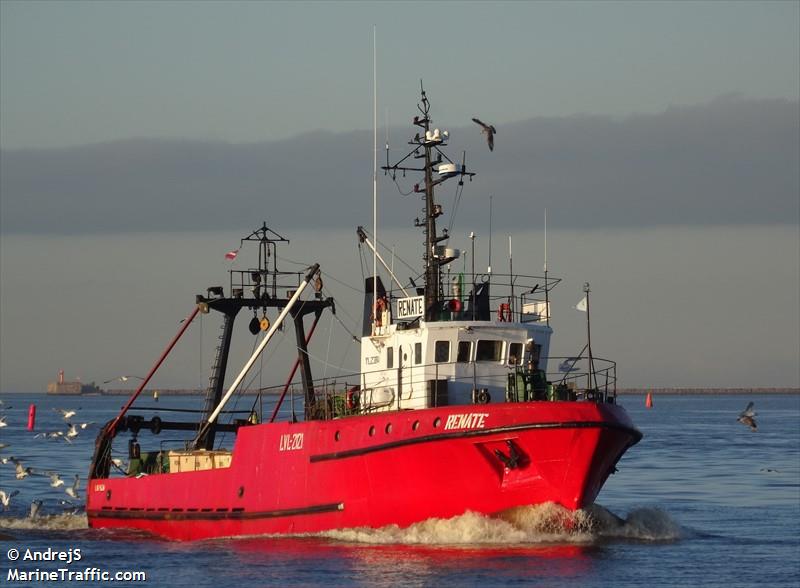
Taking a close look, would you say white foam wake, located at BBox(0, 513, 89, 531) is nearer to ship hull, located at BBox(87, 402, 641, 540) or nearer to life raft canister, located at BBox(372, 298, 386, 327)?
ship hull, located at BBox(87, 402, 641, 540)

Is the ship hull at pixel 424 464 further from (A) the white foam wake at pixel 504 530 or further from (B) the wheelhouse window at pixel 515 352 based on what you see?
(B) the wheelhouse window at pixel 515 352

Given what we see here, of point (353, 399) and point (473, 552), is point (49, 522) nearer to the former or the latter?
point (353, 399)

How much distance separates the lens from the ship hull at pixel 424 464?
95.1 feet

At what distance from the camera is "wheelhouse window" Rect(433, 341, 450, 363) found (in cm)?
3172

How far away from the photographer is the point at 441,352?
3178cm

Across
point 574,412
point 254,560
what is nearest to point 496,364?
point 574,412

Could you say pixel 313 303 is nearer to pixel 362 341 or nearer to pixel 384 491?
pixel 362 341

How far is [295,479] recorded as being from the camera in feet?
107

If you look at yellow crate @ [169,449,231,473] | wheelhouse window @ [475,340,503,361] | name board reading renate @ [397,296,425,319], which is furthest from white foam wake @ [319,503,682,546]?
yellow crate @ [169,449,231,473]

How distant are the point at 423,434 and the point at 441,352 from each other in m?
2.79

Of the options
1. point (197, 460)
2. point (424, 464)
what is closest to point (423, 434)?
point (424, 464)

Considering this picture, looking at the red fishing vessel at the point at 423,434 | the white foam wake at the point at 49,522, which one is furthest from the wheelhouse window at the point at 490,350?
the white foam wake at the point at 49,522

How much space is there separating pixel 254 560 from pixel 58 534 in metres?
10.2

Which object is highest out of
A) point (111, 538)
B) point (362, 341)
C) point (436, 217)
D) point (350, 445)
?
point (436, 217)
